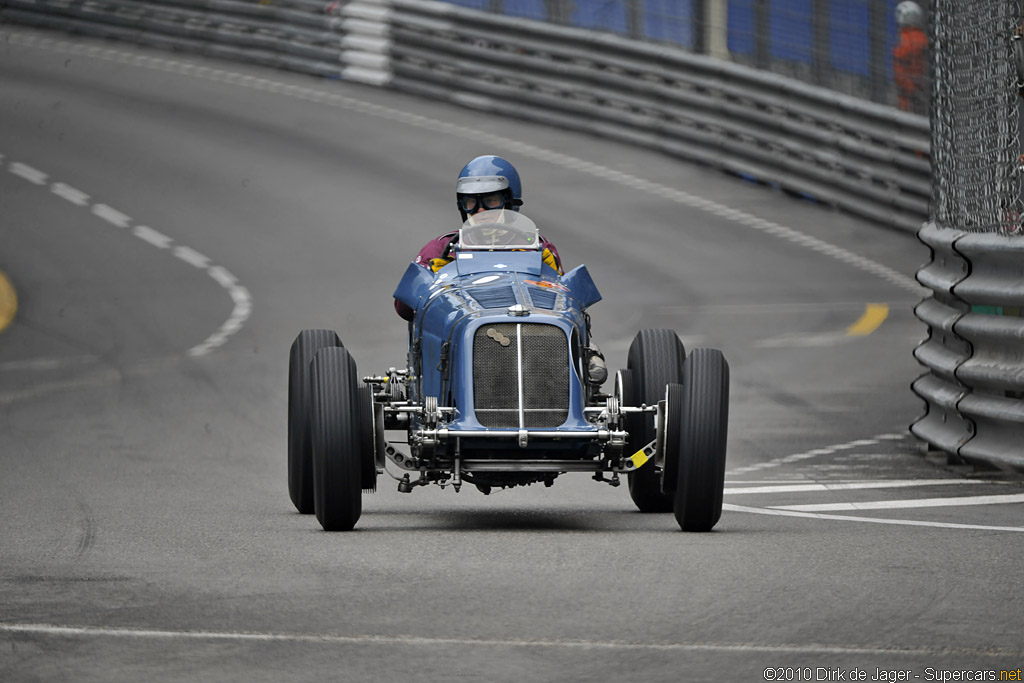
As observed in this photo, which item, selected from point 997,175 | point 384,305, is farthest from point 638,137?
point 997,175

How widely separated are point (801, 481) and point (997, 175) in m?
2.16

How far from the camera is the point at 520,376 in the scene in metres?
9.67

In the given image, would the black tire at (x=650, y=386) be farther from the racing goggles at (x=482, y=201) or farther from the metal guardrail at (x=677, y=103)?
the metal guardrail at (x=677, y=103)

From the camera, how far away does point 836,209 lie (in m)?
24.8

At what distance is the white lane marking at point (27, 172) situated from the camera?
26014mm

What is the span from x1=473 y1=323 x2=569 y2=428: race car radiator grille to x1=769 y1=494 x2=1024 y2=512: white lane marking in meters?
1.58

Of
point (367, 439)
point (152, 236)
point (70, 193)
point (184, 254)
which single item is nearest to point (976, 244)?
point (367, 439)

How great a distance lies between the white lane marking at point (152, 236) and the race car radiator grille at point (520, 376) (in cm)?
1370

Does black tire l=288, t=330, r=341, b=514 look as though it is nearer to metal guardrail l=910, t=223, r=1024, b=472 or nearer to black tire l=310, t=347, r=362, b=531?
black tire l=310, t=347, r=362, b=531

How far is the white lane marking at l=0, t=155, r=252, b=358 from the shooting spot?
18641 millimetres

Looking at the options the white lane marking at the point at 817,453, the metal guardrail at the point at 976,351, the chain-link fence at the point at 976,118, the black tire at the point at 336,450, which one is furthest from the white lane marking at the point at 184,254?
the chain-link fence at the point at 976,118

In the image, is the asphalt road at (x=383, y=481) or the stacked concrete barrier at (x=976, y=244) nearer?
the asphalt road at (x=383, y=481)

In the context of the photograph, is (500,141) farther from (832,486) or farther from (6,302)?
(832,486)

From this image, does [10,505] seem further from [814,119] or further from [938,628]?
[814,119]
